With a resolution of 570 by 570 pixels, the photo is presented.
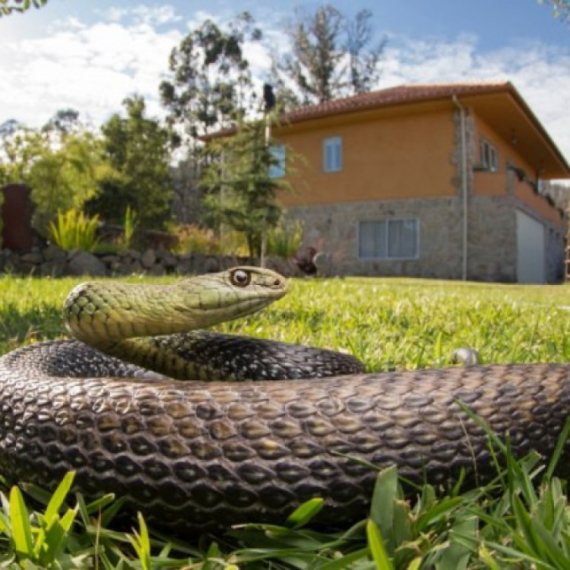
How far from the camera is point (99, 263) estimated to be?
557 inches

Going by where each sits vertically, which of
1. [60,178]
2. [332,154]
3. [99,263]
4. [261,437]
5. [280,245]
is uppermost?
[332,154]

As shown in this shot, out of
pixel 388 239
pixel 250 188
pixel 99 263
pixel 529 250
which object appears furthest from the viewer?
pixel 529 250

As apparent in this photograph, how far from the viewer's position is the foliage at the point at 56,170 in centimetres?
1592

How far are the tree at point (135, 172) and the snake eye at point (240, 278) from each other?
22.8 metres

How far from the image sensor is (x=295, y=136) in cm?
2492

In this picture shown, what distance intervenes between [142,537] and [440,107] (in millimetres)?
22084

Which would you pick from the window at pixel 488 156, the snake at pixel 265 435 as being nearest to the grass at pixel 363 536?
the snake at pixel 265 435

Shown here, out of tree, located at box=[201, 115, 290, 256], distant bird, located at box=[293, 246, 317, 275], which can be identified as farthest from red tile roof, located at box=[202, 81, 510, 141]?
distant bird, located at box=[293, 246, 317, 275]

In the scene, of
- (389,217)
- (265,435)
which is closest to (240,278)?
Result: (265,435)

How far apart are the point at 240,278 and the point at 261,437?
0.93 metres

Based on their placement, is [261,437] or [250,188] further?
[250,188]

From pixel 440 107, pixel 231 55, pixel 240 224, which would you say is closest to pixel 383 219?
pixel 440 107

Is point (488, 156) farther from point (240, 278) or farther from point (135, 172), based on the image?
point (240, 278)

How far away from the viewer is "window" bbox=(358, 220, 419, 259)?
908 inches
